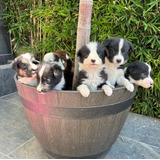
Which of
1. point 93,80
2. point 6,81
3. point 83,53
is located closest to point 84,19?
point 83,53

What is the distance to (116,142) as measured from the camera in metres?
2.41

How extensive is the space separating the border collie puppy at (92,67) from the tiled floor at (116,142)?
985mm

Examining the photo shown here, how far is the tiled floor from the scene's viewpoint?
7.02 ft

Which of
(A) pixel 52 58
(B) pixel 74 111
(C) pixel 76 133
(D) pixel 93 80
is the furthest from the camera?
(A) pixel 52 58

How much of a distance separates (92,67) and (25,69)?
2.27 ft

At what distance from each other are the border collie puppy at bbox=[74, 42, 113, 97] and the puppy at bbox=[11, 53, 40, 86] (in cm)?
47

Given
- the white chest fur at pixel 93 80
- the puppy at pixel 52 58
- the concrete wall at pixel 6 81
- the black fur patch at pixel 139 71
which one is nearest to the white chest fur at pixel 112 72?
the black fur patch at pixel 139 71

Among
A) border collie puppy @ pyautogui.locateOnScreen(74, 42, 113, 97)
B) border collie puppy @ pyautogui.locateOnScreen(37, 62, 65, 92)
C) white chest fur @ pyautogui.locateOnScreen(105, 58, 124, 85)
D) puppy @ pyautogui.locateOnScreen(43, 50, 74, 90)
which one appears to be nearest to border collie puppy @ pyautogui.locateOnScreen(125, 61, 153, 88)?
white chest fur @ pyautogui.locateOnScreen(105, 58, 124, 85)

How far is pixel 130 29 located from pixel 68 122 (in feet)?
6.53

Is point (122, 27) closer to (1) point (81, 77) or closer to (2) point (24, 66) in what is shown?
(1) point (81, 77)

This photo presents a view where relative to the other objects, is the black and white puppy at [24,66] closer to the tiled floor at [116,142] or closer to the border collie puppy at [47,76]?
the border collie puppy at [47,76]

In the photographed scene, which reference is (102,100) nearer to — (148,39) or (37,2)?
(148,39)

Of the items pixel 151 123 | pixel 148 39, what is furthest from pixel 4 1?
pixel 151 123

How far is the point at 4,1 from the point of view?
169 inches
